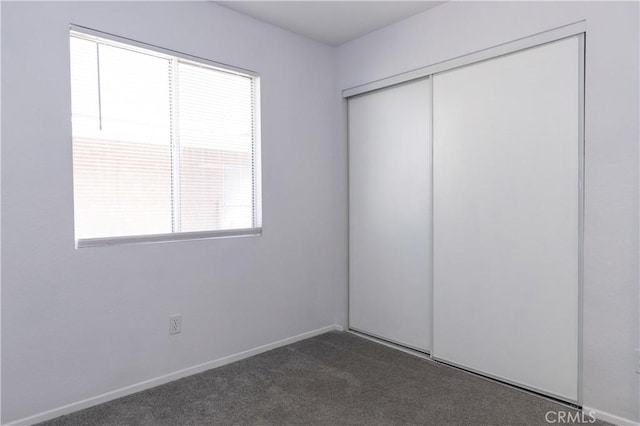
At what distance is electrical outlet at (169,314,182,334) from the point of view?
270 cm

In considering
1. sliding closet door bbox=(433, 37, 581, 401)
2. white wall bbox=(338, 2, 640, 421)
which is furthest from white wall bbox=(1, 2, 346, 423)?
white wall bbox=(338, 2, 640, 421)

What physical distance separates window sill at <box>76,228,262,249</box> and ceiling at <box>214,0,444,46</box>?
1644 mm

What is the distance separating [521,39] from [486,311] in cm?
177

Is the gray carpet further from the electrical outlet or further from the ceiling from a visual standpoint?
the ceiling

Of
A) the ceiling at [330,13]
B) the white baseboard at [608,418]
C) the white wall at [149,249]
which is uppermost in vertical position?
the ceiling at [330,13]

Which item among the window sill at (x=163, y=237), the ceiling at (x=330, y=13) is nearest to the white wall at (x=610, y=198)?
the ceiling at (x=330, y=13)

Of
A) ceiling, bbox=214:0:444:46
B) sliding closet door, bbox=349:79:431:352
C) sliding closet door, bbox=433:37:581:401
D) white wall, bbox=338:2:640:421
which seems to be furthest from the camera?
sliding closet door, bbox=349:79:431:352

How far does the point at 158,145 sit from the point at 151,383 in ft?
5.11

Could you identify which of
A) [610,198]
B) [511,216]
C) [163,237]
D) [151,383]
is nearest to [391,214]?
[511,216]

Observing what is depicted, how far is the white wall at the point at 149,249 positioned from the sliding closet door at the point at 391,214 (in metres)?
0.19

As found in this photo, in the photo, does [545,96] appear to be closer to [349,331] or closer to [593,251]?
[593,251]

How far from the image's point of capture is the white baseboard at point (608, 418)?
6.88 ft

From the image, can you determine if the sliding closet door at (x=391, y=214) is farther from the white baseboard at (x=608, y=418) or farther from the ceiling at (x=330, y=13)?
the white baseboard at (x=608, y=418)

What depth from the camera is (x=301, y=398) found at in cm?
245
